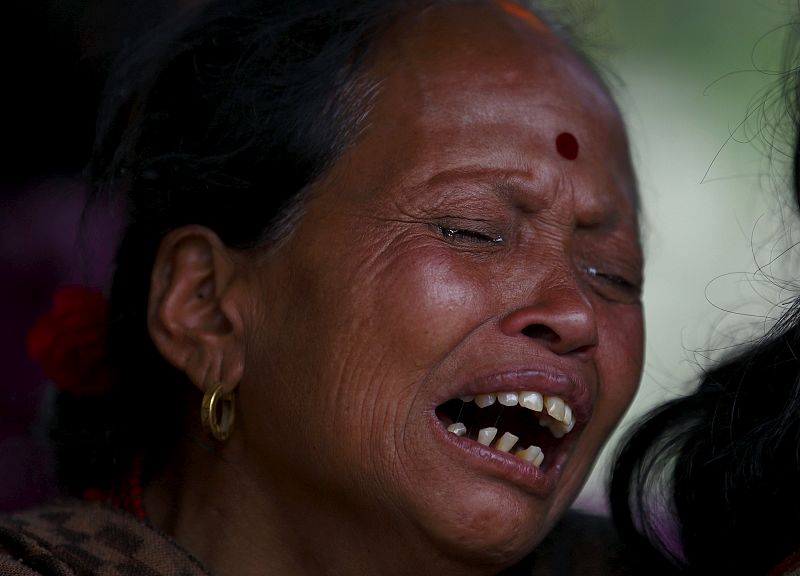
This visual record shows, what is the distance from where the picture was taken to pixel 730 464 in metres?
2.12

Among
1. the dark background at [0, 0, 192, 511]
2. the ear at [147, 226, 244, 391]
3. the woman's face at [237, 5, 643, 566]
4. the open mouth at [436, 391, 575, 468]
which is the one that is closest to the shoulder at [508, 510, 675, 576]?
the woman's face at [237, 5, 643, 566]

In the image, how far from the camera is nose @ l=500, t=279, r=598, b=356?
2068 mm

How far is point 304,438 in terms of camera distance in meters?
2.13

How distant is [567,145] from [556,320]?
457 mm

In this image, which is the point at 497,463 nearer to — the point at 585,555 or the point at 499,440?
the point at 499,440

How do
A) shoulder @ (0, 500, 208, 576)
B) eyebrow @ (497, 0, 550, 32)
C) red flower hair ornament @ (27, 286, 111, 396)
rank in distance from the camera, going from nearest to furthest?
shoulder @ (0, 500, 208, 576) → eyebrow @ (497, 0, 550, 32) → red flower hair ornament @ (27, 286, 111, 396)

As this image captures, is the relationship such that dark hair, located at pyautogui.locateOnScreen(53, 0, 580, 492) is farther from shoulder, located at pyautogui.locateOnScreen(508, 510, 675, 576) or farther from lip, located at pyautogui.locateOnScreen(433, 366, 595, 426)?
shoulder, located at pyautogui.locateOnScreen(508, 510, 675, 576)

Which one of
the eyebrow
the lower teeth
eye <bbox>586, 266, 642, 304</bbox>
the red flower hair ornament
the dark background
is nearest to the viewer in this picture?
the lower teeth

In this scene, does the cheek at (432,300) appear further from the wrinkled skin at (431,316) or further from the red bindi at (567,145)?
the red bindi at (567,145)

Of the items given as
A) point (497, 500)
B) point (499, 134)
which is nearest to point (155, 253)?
point (499, 134)

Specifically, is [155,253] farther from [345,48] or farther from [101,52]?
[101,52]

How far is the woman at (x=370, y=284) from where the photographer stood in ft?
6.78

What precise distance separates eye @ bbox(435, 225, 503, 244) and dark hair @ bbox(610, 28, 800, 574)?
0.60 m

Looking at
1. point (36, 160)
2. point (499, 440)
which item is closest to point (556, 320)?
point (499, 440)
